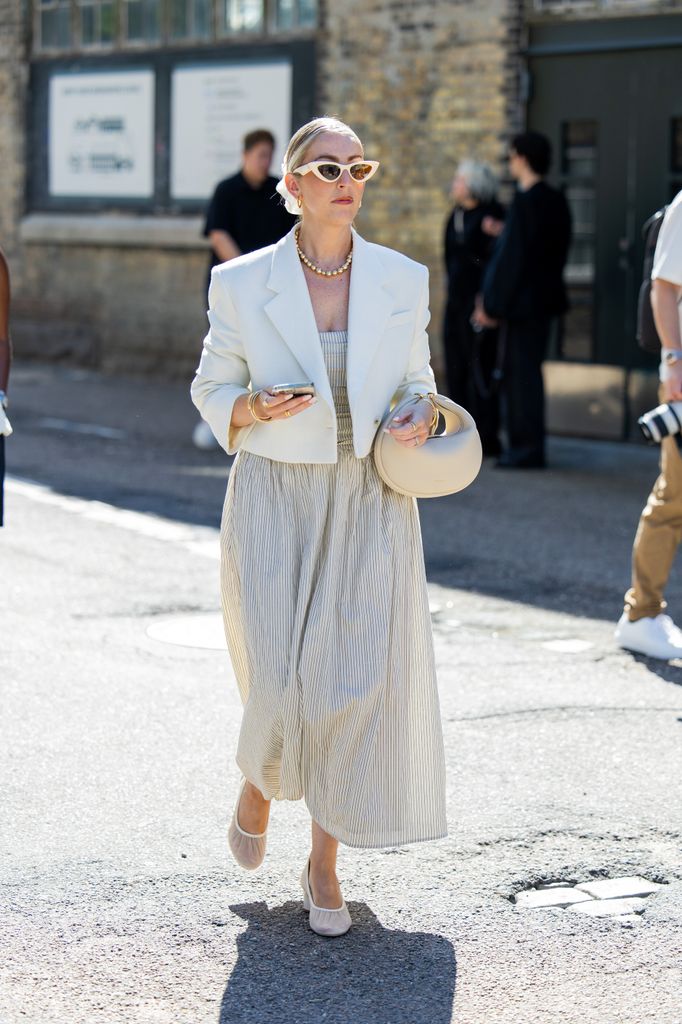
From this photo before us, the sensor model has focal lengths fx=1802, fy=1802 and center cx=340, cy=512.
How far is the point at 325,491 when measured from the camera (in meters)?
4.46

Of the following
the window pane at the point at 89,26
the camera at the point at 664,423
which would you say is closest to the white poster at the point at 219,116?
the window pane at the point at 89,26

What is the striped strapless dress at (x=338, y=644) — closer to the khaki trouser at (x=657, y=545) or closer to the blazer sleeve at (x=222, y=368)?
the blazer sleeve at (x=222, y=368)

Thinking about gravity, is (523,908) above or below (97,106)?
below

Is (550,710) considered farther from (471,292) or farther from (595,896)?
(471,292)

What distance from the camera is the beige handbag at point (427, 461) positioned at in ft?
14.4

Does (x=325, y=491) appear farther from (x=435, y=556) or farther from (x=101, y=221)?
(x=101, y=221)

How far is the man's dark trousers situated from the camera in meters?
12.1

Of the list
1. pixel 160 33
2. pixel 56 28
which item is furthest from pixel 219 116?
pixel 56 28

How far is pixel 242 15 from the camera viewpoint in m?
16.7

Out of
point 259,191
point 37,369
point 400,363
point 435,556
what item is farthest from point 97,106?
point 400,363

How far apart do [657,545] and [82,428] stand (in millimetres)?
7813

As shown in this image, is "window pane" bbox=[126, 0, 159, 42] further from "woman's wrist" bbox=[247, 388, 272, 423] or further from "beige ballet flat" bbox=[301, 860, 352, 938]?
"beige ballet flat" bbox=[301, 860, 352, 938]

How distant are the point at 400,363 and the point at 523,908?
139cm

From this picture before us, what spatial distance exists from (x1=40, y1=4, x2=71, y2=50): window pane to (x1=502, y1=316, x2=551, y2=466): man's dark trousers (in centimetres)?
879
